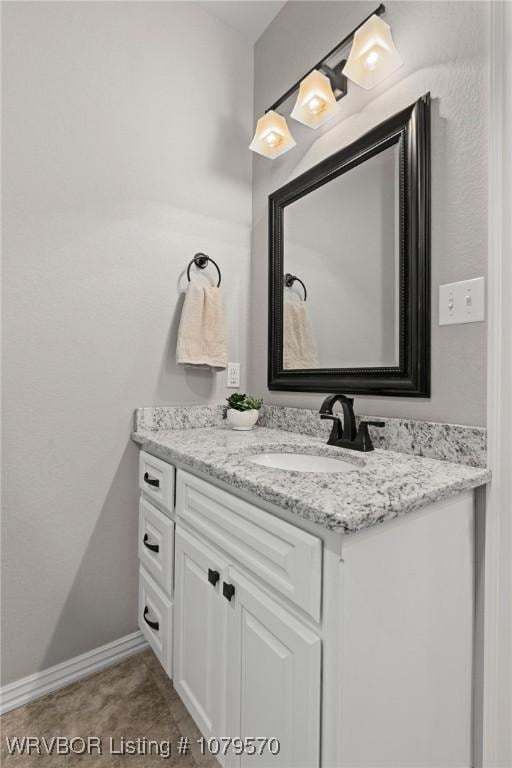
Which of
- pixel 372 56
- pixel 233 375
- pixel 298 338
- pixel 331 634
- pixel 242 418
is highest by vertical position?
pixel 372 56

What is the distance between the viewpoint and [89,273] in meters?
1.42

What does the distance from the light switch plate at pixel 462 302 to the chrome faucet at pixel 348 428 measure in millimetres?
356

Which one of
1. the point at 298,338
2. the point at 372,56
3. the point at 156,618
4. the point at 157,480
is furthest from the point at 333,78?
the point at 156,618

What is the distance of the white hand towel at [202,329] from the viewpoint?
1.56 m

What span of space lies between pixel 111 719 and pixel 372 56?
7.23ft

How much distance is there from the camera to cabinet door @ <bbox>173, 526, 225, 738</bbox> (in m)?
0.93

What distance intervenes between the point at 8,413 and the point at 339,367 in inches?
44.9

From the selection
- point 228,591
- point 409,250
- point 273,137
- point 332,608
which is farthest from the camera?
point 273,137

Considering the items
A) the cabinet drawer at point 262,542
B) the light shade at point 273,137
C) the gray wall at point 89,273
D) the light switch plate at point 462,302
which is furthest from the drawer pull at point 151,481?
the light shade at point 273,137

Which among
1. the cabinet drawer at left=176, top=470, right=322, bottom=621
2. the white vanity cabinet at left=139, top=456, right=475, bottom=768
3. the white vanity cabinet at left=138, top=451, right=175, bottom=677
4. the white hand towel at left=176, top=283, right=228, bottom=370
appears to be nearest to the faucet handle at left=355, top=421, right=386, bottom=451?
the white vanity cabinet at left=139, top=456, right=475, bottom=768

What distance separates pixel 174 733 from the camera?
3.84 ft

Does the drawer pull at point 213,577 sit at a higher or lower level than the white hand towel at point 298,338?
lower

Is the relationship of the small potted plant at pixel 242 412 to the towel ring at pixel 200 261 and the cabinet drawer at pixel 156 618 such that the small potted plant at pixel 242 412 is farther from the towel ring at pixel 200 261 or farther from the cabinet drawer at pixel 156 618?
the cabinet drawer at pixel 156 618

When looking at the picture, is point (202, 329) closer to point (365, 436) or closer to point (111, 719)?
point (365, 436)
